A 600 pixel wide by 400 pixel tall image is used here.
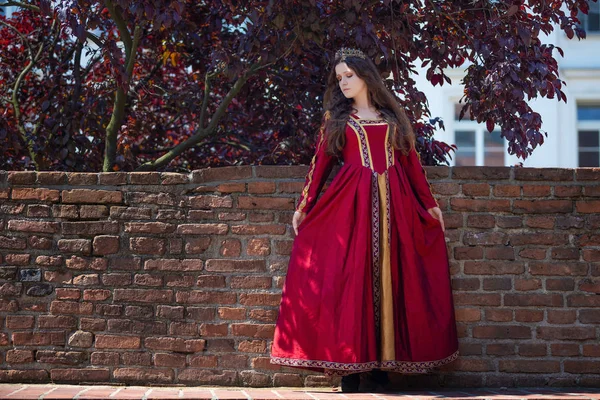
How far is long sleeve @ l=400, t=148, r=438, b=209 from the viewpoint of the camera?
428 centimetres

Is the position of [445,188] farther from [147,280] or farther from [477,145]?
[477,145]

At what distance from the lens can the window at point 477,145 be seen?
11.3 metres

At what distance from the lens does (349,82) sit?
14.1ft

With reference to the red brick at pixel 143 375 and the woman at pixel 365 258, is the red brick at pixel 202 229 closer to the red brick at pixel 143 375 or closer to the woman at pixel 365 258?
the woman at pixel 365 258

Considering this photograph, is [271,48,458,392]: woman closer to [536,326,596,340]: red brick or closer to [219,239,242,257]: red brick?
[219,239,242,257]: red brick

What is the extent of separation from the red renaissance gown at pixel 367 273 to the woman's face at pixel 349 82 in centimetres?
15

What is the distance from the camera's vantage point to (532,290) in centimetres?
441

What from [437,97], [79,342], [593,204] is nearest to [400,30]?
[593,204]

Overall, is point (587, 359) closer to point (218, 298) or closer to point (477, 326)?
point (477, 326)

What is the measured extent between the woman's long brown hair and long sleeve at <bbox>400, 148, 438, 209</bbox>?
5 cm

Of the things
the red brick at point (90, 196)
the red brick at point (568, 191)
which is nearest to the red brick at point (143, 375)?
the red brick at point (90, 196)

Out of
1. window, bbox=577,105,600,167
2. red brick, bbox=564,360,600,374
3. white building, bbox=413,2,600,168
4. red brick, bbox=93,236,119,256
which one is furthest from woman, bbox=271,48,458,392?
window, bbox=577,105,600,167

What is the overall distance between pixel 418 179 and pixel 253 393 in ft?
4.13

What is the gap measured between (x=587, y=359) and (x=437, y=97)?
23.9 feet
